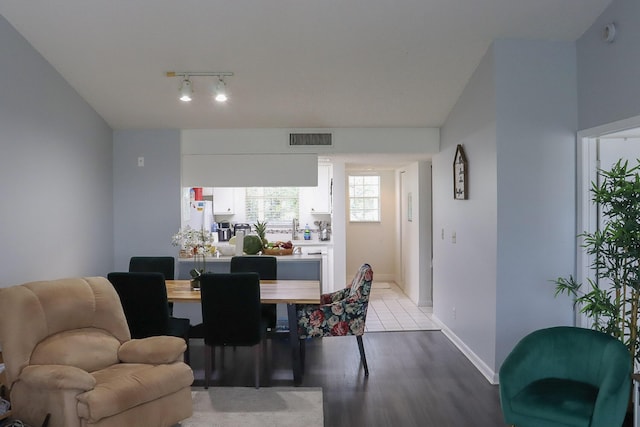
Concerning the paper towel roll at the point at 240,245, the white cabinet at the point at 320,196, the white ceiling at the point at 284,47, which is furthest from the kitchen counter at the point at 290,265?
the white cabinet at the point at 320,196

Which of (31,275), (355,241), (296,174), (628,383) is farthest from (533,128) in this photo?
(355,241)

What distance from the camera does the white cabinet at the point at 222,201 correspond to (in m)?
7.10

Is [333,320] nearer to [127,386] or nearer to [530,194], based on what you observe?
[127,386]

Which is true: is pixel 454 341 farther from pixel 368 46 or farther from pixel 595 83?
pixel 368 46

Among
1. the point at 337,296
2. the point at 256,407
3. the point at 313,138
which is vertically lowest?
the point at 256,407

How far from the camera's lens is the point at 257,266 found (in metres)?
4.51

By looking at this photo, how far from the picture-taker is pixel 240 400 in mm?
3322

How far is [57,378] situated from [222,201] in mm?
4824

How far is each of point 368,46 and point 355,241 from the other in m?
4.84

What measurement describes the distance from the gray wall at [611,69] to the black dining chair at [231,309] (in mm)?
2826

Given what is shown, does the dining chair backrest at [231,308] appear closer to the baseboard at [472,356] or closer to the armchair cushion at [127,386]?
the armchair cushion at [127,386]

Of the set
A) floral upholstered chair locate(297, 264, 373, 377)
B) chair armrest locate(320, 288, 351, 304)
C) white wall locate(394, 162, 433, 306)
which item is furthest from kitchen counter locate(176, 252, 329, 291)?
white wall locate(394, 162, 433, 306)

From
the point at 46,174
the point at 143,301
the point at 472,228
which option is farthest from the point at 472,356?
the point at 46,174

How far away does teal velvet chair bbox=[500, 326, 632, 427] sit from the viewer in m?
2.22
